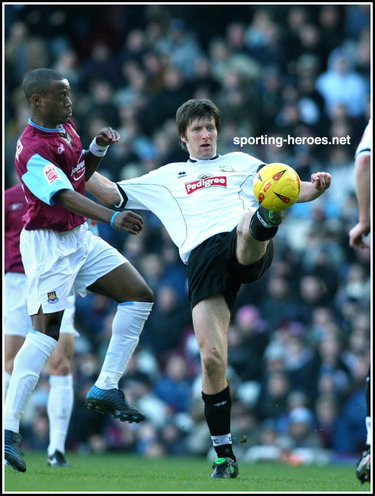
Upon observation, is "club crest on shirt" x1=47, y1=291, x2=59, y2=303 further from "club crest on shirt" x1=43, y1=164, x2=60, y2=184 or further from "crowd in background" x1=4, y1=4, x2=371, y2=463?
"crowd in background" x1=4, y1=4, x2=371, y2=463

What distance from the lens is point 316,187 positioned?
708 centimetres

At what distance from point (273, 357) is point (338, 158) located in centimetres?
286

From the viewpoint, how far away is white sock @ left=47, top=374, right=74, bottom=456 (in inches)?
336

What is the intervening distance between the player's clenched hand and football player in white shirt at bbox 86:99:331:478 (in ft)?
2.72

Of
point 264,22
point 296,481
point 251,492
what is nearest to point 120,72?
point 264,22

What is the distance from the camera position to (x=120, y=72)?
1559cm

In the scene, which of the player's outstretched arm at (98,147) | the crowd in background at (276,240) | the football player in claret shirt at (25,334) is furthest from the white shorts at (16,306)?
the crowd in background at (276,240)

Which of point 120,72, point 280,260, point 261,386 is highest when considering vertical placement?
point 120,72

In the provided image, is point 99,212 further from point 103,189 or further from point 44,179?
point 103,189

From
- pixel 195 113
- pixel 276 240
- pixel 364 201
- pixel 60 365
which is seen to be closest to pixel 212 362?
pixel 364 201

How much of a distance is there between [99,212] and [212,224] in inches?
45.0

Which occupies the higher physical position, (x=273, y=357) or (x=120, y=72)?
(x=120, y=72)

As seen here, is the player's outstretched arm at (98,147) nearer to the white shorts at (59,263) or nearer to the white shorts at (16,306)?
the white shorts at (59,263)

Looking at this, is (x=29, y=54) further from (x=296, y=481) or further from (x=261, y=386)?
(x=296, y=481)
